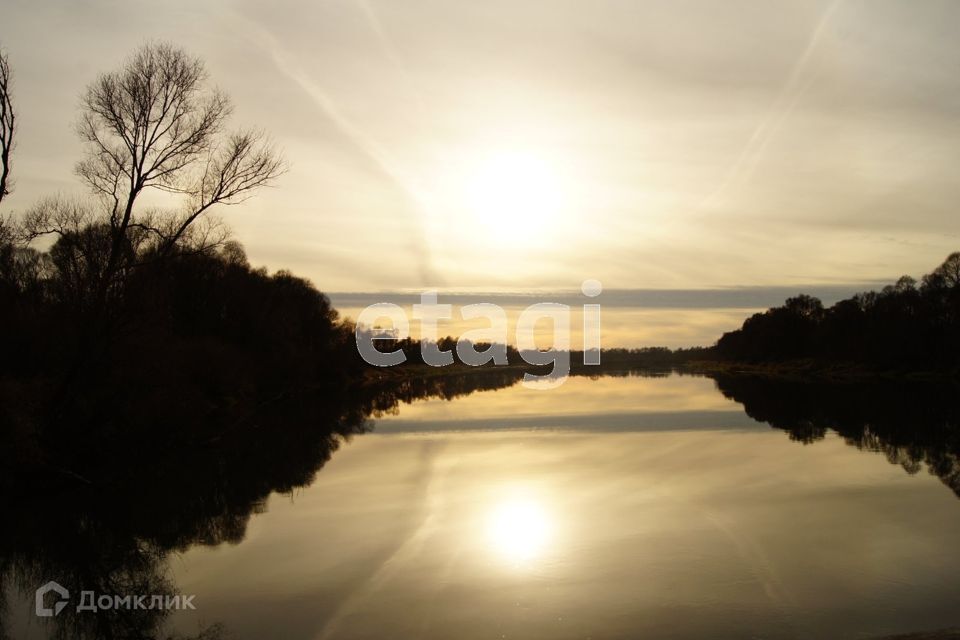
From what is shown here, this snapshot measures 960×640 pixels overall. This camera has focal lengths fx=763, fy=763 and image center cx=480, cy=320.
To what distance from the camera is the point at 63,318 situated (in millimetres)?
22641

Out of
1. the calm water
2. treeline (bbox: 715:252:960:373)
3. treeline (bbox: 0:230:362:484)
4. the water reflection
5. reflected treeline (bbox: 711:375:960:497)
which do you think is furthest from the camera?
treeline (bbox: 715:252:960:373)

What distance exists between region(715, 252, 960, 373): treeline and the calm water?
53.8 metres

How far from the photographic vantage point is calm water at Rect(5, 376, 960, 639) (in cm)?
902

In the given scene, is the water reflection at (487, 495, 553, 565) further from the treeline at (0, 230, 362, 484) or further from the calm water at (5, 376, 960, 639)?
the treeline at (0, 230, 362, 484)

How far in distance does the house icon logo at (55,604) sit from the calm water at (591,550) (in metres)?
0.16

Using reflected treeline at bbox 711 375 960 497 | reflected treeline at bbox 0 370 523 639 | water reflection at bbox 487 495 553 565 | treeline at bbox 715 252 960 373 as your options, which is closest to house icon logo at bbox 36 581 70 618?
reflected treeline at bbox 0 370 523 639

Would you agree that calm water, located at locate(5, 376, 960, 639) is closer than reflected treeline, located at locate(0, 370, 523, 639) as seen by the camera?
Yes

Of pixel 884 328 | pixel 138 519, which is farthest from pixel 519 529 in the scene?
pixel 884 328

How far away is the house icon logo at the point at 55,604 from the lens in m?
10.2

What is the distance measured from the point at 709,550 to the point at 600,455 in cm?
1064

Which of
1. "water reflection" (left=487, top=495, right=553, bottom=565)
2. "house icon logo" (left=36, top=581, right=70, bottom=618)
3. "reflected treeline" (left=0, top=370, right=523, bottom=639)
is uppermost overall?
"water reflection" (left=487, top=495, right=553, bottom=565)

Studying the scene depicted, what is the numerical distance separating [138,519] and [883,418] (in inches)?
1169

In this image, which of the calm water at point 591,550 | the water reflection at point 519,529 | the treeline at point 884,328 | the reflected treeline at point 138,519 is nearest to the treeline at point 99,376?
the reflected treeline at point 138,519

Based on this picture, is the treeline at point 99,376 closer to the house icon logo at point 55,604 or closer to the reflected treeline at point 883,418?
the house icon logo at point 55,604
